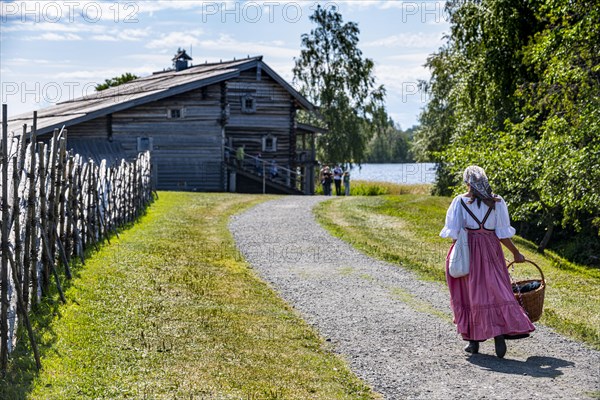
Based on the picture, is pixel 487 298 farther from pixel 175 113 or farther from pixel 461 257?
pixel 175 113

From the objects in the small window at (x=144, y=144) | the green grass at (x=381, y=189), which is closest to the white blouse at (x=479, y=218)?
the small window at (x=144, y=144)

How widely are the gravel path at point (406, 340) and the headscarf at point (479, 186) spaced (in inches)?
62.0

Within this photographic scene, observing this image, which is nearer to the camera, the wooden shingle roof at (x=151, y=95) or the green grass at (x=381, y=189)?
the wooden shingle roof at (x=151, y=95)

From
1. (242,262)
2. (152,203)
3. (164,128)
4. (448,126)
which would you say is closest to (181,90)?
(164,128)

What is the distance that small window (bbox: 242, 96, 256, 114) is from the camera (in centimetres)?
4116

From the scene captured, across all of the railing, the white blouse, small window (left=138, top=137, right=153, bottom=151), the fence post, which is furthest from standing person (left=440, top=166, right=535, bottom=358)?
small window (left=138, top=137, right=153, bottom=151)

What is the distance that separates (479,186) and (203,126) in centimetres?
3126

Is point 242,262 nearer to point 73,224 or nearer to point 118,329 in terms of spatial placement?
point 73,224

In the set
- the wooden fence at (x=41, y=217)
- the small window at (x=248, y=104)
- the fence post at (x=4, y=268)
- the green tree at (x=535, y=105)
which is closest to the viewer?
the fence post at (x=4, y=268)

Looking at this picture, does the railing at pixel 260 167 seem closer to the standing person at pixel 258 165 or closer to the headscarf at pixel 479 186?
the standing person at pixel 258 165

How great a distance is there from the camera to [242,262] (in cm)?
1534

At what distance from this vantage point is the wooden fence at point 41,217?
803cm

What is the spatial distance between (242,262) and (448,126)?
29.3m

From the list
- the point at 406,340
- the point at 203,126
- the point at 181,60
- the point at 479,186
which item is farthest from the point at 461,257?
the point at 181,60
